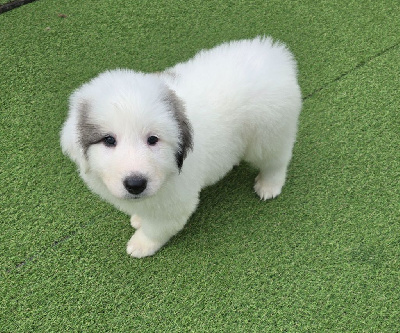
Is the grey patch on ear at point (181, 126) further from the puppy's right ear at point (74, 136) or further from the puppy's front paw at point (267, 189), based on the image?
the puppy's front paw at point (267, 189)

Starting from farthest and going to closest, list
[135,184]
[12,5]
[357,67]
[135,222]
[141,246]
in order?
1. [12,5]
2. [357,67]
3. [135,222]
4. [141,246]
5. [135,184]

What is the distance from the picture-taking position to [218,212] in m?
2.60

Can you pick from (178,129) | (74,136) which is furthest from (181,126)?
(74,136)

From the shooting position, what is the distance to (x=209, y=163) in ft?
6.64

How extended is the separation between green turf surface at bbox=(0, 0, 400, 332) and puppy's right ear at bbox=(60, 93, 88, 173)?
92cm

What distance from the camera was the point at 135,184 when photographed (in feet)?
4.90

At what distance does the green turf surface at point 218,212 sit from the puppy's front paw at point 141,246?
5 cm

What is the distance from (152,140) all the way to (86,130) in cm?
27

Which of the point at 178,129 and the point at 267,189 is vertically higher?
the point at 178,129

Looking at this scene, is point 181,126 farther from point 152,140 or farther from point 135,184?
point 135,184

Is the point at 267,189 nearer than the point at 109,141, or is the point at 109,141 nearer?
the point at 109,141

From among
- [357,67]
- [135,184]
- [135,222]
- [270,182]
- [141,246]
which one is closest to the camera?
[135,184]

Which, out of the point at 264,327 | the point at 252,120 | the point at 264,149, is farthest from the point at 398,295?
the point at 252,120

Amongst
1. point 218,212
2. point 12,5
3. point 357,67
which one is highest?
point 12,5
